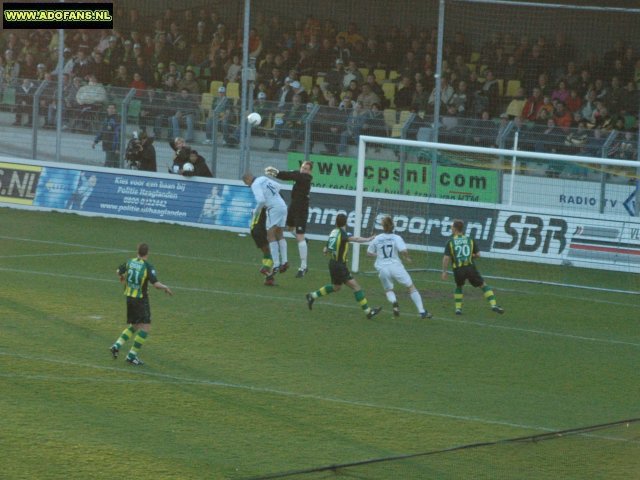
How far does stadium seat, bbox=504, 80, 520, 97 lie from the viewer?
1032 inches

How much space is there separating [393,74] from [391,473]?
2123 centimetres

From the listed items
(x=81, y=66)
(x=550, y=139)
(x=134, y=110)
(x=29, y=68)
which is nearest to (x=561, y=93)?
(x=550, y=139)

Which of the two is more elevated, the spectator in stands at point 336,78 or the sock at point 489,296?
the spectator in stands at point 336,78

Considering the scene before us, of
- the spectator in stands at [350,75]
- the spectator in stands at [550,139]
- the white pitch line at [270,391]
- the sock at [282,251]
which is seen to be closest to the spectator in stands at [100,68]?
the spectator in stands at [350,75]

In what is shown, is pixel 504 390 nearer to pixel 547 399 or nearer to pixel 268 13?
pixel 547 399

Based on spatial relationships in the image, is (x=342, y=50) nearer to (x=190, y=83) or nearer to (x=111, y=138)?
(x=190, y=83)

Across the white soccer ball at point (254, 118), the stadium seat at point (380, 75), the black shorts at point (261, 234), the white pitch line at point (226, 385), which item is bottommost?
the white pitch line at point (226, 385)

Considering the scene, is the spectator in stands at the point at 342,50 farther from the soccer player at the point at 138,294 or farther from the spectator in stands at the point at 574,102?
the soccer player at the point at 138,294

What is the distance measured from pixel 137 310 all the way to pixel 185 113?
555 inches

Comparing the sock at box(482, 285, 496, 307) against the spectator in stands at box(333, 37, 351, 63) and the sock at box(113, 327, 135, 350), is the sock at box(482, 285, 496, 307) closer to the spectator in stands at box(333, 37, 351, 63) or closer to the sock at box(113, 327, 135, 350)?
the sock at box(113, 327, 135, 350)

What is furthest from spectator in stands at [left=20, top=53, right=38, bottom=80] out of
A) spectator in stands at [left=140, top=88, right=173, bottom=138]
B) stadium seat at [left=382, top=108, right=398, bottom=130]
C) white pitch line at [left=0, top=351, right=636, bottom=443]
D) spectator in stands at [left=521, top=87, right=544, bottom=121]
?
white pitch line at [left=0, top=351, right=636, bottom=443]

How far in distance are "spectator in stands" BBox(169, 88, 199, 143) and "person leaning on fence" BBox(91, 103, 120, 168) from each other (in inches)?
52.1

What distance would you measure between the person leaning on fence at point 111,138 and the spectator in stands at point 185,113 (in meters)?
1.32

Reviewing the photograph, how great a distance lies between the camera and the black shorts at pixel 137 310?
485 inches
